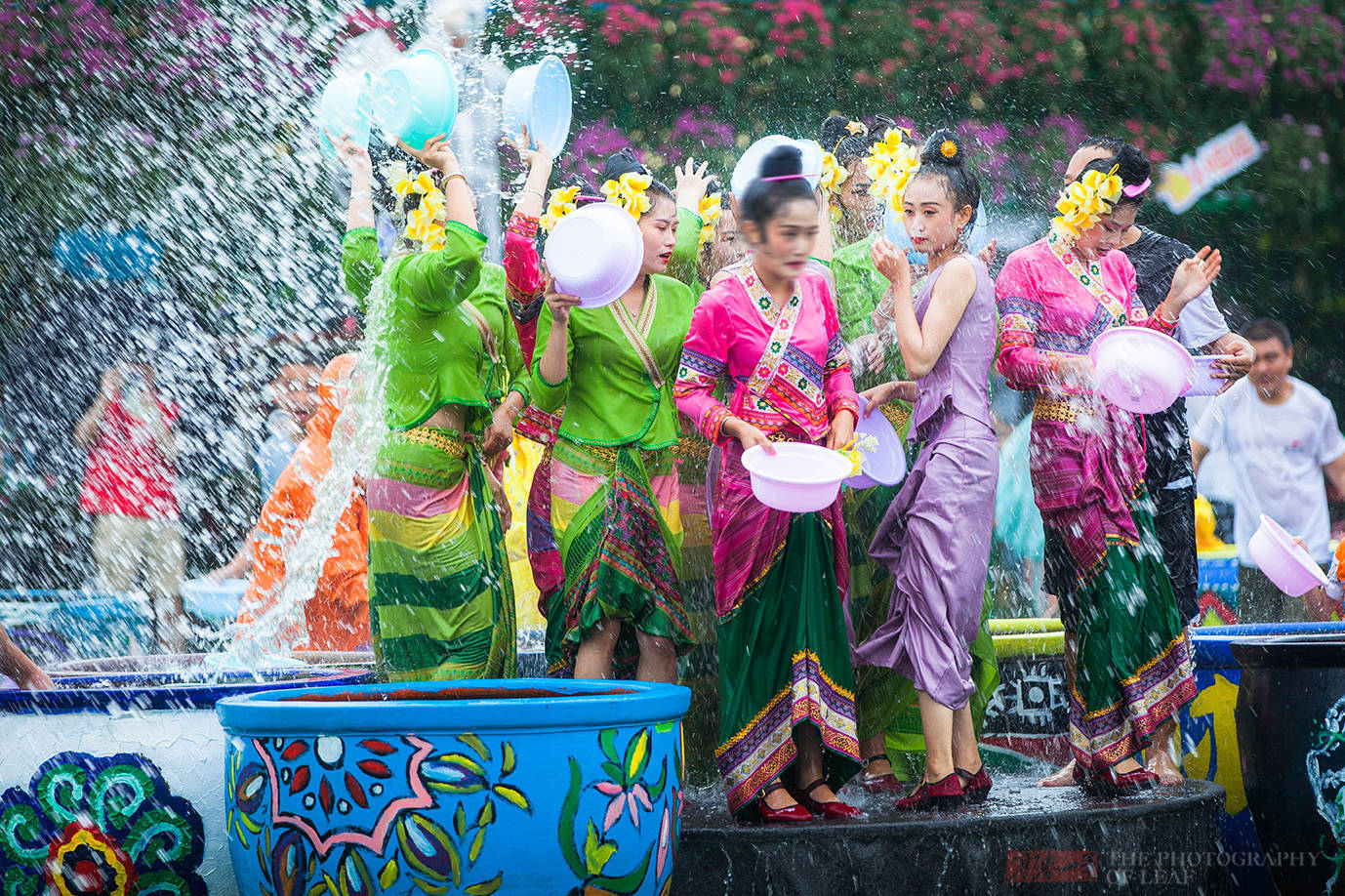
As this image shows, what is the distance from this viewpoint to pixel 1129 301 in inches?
181

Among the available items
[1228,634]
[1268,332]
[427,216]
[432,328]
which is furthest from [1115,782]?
[1268,332]

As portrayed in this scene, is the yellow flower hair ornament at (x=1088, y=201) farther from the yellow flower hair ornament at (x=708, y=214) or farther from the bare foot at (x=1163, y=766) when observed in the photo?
the bare foot at (x=1163, y=766)

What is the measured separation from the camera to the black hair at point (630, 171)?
462 cm

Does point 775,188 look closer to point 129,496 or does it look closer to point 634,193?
point 634,193

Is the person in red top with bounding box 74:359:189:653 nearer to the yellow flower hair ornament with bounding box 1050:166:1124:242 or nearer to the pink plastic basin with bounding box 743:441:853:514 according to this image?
the pink plastic basin with bounding box 743:441:853:514

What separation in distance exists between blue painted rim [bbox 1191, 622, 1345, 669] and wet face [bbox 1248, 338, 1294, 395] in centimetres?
277

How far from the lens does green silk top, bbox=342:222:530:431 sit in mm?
4312

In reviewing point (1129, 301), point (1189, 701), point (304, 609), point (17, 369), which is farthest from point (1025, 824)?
point (17, 369)

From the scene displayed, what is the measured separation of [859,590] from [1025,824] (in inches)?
45.2

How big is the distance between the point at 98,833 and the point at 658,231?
2.35 m

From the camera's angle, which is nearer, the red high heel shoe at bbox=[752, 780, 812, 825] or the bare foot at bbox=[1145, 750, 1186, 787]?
the red high heel shoe at bbox=[752, 780, 812, 825]

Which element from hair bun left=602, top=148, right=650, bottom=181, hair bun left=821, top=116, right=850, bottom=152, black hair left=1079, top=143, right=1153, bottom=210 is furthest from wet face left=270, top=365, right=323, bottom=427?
black hair left=1079, top=143, right=1153, bottom=210

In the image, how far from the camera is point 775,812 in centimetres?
390

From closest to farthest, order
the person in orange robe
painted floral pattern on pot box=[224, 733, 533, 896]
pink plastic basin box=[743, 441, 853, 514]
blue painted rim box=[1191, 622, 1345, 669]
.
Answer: painted floral pattern on pot box=[224, 733, 533, 896] → pink plastic basin box=[743, 441, 853, 514] → blue painted rim box=[1191, 622, 1345, 669] → the person in orange robe
